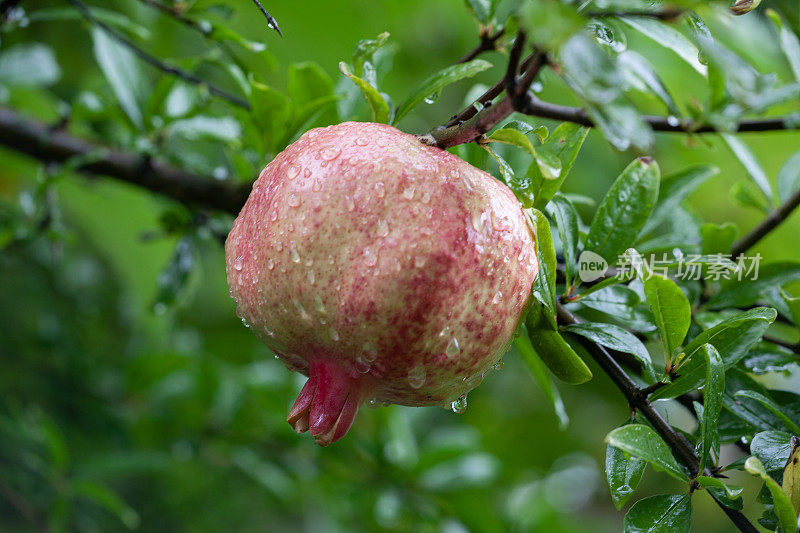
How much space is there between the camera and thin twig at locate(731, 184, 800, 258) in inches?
18.1

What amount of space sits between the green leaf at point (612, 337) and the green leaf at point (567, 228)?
0.03m

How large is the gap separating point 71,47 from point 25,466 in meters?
0.50

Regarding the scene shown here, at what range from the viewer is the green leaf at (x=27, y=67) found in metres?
0.62

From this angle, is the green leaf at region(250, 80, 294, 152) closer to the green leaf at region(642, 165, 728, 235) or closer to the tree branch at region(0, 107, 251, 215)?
the tree branch at region(0, 107, 251, 215)

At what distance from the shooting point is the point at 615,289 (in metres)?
0.37

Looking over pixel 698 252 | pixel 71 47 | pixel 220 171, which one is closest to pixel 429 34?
pixel 71 47

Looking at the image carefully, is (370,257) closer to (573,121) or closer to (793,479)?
(573,121)

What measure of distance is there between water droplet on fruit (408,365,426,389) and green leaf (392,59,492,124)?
13 cm

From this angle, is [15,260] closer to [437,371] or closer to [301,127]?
[301,127]

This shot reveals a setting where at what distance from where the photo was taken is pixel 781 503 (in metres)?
0.29

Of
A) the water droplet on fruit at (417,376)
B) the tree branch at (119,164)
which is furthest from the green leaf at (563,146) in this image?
the tree branch at (119,164)

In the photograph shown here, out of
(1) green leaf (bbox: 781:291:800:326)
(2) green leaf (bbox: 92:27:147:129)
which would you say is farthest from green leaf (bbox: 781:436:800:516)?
(2) green leaf (bbox: 92:27:147:129)

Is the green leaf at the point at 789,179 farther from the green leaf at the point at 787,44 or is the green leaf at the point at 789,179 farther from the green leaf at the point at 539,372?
the green leaf at the point at 539,372

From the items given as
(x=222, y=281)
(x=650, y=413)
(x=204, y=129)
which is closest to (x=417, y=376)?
(x=650, y=413)
